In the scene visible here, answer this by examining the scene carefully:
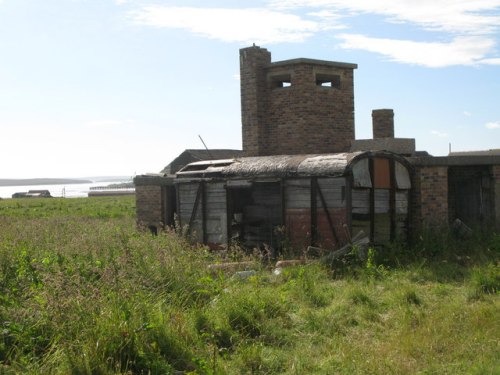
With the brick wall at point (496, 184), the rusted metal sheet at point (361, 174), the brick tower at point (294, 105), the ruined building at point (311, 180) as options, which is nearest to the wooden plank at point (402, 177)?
the ruined building at point (311, 180)

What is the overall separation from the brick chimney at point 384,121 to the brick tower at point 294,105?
0.84 meters

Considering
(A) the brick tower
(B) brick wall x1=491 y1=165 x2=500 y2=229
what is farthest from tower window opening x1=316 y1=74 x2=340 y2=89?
(B) brick wall x1=491 y1=165 x2=500 y2=229

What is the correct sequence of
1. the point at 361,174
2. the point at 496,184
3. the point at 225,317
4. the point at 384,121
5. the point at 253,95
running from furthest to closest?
1. the point at 384,121
2. the point at 253,95
3. the point at 496,184
4. the point at 361,174
5. the point at 225,317

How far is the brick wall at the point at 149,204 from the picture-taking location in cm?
1722

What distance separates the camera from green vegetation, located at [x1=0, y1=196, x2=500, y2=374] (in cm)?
544

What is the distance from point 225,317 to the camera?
22.6 ft

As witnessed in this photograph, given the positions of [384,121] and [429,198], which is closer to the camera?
[429,198]

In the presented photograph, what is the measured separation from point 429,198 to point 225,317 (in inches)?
314

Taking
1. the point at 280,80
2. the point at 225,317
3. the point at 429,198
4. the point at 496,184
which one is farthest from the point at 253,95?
the point at 225,317

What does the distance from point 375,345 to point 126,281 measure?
2964 millimetres

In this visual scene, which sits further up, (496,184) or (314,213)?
(496,184)

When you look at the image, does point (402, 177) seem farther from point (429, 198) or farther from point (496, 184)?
point (496, 184)

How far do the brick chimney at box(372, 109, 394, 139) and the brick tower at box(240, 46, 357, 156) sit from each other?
839 mm

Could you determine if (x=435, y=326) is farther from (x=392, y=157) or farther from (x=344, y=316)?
(x=392, y=157)
